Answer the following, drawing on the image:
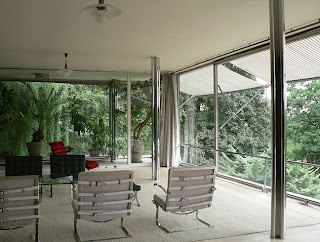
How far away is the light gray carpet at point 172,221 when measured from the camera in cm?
377

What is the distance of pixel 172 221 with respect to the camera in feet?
14.2

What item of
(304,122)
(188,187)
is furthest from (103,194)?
(304,122)

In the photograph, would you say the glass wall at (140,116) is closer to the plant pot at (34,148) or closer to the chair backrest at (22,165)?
the plant pot at (34,148)

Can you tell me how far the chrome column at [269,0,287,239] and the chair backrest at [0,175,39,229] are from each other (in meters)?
2.58

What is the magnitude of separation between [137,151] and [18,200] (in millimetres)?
6387

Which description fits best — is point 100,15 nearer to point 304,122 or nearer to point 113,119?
point 113,119

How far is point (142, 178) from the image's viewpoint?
7.55 meters

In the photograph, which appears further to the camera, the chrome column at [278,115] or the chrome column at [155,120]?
the chrome column at [155,120]

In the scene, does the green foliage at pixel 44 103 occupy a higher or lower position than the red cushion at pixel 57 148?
higher

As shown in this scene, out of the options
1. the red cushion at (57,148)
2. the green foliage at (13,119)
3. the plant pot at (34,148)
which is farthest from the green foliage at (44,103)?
the red cushion at (57,148)

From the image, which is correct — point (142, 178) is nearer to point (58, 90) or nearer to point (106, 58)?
point (106, 58)

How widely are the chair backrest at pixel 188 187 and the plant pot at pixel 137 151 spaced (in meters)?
5.61

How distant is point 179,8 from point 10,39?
3246 mm

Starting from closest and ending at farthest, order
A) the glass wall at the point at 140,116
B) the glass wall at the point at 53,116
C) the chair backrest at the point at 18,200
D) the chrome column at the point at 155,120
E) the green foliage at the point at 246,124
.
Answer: the chair backrest at the point at 18,200
the chrome column at the point at 155,120
the green foliage at the point at 246,124
the glass wall at the point at 53,116
the glass wall at the point at 140,116
